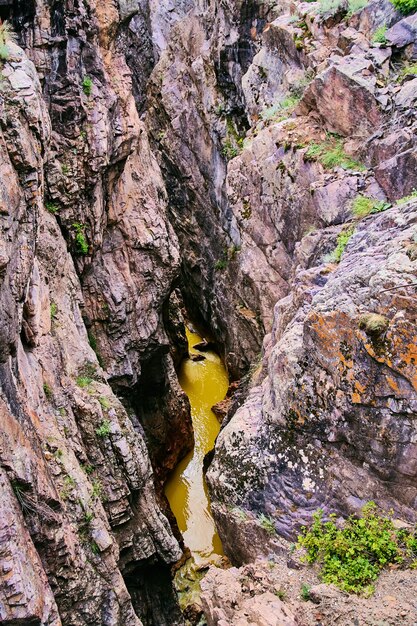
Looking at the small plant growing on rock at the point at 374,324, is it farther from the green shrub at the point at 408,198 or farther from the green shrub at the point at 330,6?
the green shrub at the point at 330,6

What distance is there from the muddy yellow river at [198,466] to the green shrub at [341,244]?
12465 mm

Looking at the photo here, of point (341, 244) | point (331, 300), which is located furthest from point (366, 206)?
point (331, 300)

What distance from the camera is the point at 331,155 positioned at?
45.3 ft

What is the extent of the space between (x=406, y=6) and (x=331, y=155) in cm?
473

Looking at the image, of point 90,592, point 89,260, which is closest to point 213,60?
point 89,260

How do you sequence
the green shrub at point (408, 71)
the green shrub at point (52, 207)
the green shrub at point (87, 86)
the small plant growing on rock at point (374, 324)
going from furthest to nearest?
the green shrub at point (87, 86) < the green shrub at point (52, 207) < the green shrub at point (408, 71) < the small plant growing on rock at point (374, 324)

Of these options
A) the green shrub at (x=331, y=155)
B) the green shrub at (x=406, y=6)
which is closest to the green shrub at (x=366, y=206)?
the green shrub at (x=331, y=155)

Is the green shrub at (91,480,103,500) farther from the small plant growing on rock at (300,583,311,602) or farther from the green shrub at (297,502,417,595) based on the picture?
the small plant growing on rock at (300,583,311,602)

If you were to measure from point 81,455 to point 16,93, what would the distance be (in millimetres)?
7719

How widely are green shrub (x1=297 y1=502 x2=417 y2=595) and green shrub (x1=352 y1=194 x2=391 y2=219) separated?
6.54m

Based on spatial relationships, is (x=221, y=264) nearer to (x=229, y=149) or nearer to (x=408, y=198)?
(x=229, y=149)

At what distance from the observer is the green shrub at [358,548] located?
8.66m

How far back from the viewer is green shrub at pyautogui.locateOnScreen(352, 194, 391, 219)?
11.8 m

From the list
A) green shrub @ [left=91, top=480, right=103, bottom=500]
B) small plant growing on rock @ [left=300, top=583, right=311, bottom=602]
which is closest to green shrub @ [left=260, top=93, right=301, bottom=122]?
green shrub @ [left=91, top=480, right=103, bottom=500]
